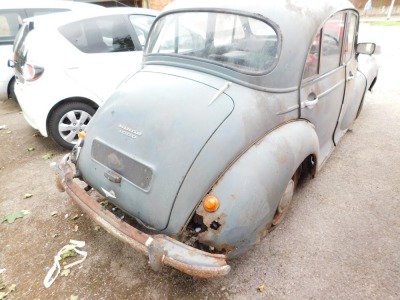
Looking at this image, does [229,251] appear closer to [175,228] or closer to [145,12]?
[175,228]

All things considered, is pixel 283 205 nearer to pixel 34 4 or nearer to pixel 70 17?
pixel 70 17

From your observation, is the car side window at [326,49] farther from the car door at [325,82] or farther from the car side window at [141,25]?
the car side window at [141,25]

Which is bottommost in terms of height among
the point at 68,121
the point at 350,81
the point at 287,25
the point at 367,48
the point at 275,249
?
the point at 275,249

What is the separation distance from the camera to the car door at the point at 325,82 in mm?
2646

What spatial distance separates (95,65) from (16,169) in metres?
1.80

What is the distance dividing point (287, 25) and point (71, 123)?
3.14 meters

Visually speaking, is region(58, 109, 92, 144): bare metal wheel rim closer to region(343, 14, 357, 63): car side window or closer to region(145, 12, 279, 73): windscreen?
region(145, 12, 279, 73): windscreen

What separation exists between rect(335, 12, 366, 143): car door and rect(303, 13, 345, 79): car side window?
191 millimetres

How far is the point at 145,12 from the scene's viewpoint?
4.64 metres

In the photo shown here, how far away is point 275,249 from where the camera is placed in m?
2.55

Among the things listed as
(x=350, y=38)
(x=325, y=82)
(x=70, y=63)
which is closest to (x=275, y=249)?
(x=325, y=82)

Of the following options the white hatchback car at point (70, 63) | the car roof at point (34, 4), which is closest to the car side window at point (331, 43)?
the white hatchback car at point (70, 63)

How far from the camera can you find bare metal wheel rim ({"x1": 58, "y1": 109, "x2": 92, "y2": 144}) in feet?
13.2

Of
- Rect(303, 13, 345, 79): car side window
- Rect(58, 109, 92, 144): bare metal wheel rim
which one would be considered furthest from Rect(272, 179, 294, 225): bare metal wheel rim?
Rect(58, 109, 92, 144): bare metal wheel rim
